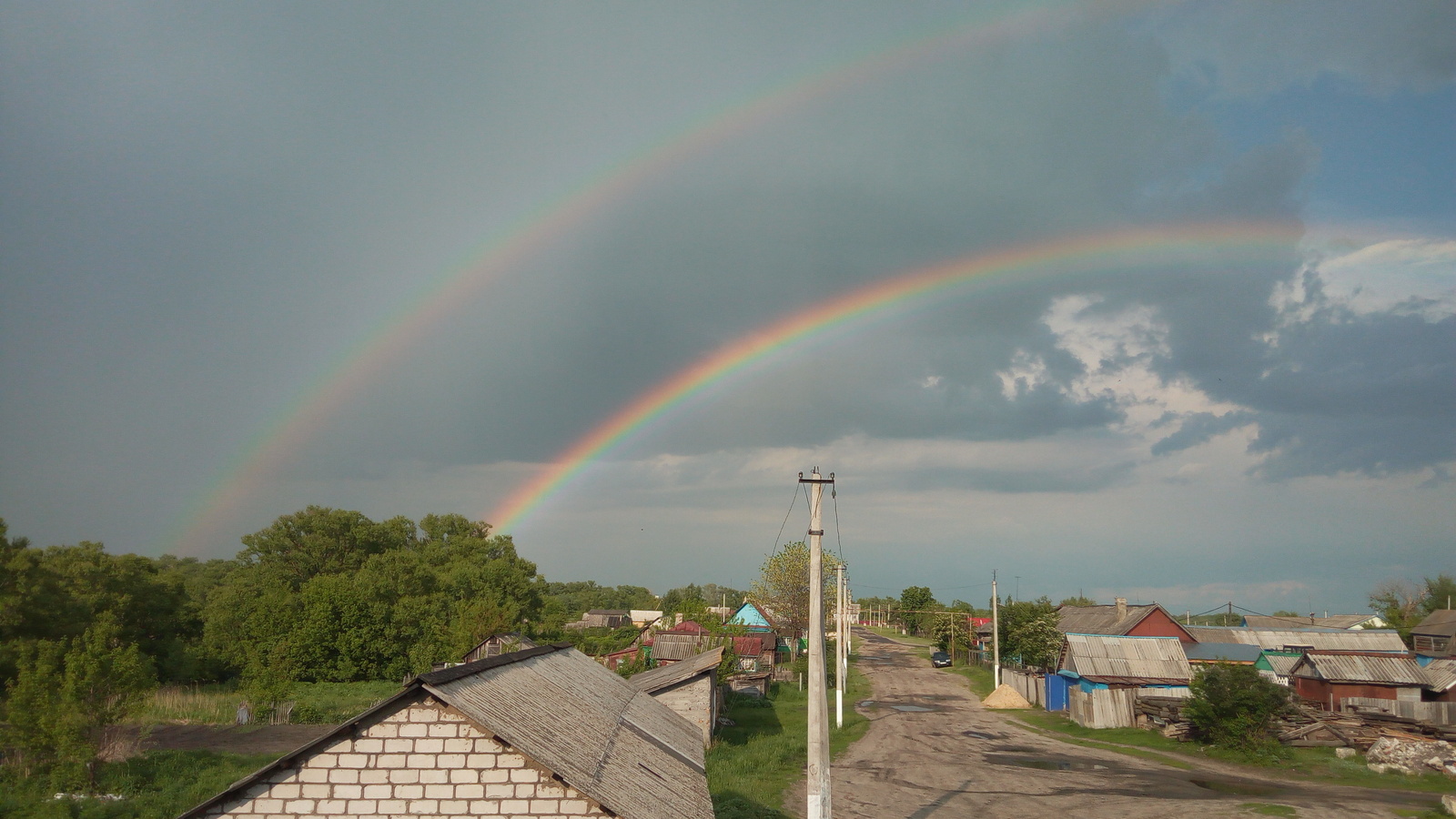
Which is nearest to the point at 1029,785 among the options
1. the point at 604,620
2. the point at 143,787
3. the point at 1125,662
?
the point at 1125,662

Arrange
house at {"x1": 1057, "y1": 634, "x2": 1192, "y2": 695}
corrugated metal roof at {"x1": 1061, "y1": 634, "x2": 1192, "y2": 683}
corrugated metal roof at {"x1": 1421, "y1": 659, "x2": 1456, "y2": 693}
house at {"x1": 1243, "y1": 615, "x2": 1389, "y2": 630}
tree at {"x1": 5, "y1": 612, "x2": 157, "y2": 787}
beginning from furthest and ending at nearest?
house at {"x1": 1243, "y1": 615, "x2": 1389, "y2": 630} → corrugated metal roof at {"x1": 1061, "y1": 634, "x2": 1192, "y2": 683} → house at {"x1": 1057, "y1": 634, "x2": 1192, "y2": 695} → corrugated metal roof at {"x1": 1421, "y1": 659, "x2": 1456, "y2": 693} → tree at {"x1": 5, "y1": 612, "x2": 157, "y2": 787}

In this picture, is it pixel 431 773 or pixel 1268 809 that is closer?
pixel 431 773

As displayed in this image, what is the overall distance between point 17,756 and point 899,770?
97.7 ft

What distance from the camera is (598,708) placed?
18.8m

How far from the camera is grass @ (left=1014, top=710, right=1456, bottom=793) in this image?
101 feet

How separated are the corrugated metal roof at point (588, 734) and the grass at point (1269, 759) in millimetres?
25281

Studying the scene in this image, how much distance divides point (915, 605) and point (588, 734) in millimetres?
161108

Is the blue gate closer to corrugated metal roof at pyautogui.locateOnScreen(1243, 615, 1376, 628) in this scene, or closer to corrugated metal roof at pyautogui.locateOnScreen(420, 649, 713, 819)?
corrugated metal roof at pyautogui.locateOnScreen(420, 649, 713, 819)

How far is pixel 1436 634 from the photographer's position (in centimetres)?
7869

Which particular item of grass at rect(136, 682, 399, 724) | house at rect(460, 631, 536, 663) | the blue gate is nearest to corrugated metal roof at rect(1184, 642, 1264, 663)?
the blue gate

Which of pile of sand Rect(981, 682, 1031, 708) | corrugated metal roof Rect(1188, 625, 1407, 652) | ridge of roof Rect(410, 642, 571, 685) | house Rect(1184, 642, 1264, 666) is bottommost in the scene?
pile of sand Rect(981, 682, 1031, 708)

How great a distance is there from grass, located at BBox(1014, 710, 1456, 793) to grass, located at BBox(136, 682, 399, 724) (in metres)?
36.4

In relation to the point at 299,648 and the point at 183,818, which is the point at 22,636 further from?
the point at 183,818

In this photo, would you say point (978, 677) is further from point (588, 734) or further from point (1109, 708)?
point (588, 734)
